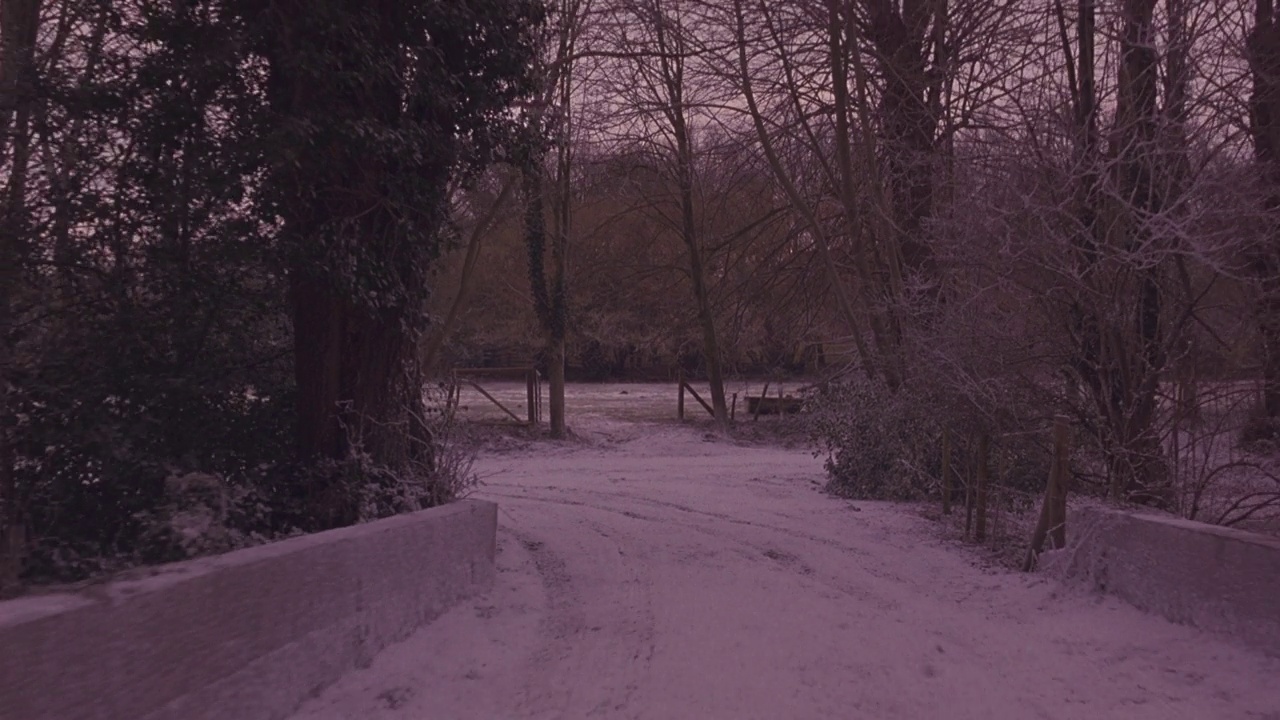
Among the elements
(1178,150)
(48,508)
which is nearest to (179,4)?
(48,508)

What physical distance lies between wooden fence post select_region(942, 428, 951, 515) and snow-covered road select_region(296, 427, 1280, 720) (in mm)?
903

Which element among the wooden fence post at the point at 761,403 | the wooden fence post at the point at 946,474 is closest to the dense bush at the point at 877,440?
the wooden fence post at the point at 946,474

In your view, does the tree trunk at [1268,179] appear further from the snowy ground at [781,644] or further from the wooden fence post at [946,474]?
the wooden fence post at [946,474]

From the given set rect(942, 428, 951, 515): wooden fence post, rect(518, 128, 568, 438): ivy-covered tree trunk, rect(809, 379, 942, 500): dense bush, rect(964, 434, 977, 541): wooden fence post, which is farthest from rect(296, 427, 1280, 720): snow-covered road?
rect(518, 128, 568, 438): ivy-covered tree trunk

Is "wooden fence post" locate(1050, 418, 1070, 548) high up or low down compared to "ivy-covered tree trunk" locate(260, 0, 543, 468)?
down

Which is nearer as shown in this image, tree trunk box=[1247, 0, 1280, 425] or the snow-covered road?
the snow-covered road

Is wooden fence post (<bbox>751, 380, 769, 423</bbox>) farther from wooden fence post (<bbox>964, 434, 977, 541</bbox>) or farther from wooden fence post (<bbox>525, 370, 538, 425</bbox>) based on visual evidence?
wooden fence post (<bbox>964, 434, 977, 541</bbox>)

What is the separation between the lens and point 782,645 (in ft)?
18.1

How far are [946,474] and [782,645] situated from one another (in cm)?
532

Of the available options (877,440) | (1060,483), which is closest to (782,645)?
(1060,483)

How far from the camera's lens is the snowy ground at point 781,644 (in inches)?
180

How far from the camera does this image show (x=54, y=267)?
4.91m

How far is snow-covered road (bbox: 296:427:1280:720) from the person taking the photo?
4570mm

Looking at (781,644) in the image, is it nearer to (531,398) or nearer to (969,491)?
(969,491)
